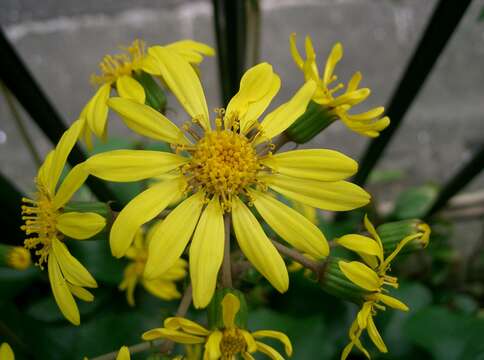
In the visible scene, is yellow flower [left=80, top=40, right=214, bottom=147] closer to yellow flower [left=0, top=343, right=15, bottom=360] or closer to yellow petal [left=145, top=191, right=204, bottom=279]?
yellow petal [left=145, top=191, right=204, bottom=279]

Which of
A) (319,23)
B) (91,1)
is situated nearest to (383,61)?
(319,23)

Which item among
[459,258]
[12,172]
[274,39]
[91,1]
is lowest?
[459,258]

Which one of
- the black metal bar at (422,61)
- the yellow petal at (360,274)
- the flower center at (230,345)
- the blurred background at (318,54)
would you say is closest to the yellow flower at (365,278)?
the yellow petal at (360,274)

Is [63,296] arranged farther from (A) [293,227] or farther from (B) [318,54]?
(B) [318,54]

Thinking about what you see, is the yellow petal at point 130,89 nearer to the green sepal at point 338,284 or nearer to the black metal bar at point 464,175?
the green sepal at point 338,284

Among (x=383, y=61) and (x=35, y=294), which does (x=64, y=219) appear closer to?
(x=35, y=294)

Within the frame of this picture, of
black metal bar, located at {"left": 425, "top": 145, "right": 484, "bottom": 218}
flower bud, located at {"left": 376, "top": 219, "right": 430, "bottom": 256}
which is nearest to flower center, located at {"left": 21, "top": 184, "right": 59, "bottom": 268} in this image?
flower bud, located at {"left": 376, "top": 219, "right": 430, "bottom": 256}
